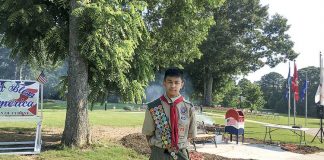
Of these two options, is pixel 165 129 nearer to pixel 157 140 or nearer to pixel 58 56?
pixel 157 140

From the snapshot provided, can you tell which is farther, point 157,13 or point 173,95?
point 157,13

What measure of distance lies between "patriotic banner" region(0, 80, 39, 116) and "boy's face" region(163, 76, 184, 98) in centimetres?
720

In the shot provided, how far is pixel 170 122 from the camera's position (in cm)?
450

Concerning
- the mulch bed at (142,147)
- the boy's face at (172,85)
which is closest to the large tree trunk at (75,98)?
the mulch bed at (142,147)

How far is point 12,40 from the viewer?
1283 centimetres

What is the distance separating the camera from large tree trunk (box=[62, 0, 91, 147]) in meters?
11.0

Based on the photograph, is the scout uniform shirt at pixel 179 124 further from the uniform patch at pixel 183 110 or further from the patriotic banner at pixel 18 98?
the patriotic banner at pixel 18 98

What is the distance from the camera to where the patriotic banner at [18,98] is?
1059 cm

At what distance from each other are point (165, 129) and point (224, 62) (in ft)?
162

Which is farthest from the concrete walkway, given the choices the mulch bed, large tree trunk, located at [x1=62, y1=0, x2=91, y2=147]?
large tree trunk, located at [x1=62, y1=0, x2=91, y2=147]

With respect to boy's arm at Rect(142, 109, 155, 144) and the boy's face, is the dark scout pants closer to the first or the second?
boy's arm at Rect(142, 109, 155, 144)

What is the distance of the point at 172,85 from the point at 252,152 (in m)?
9.22

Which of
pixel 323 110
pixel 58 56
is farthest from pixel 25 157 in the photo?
pixel 323 110

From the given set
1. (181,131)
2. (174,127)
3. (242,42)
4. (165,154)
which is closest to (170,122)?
(174,127)
